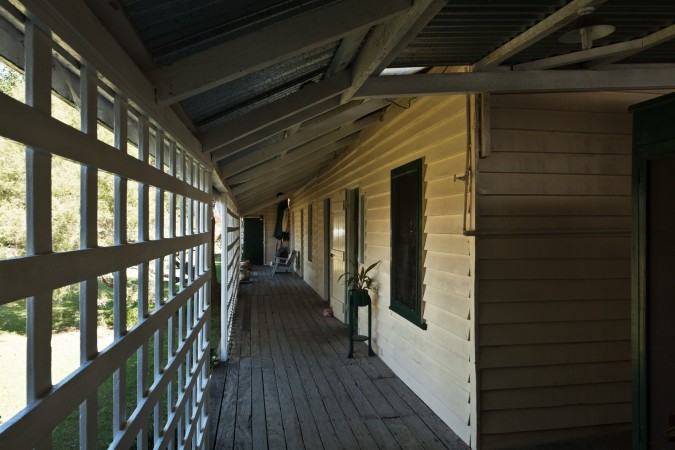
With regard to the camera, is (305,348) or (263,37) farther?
(305,348)

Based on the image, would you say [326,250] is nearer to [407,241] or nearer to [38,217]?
[407,241]

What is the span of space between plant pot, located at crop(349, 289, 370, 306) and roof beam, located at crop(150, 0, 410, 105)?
4024 mm

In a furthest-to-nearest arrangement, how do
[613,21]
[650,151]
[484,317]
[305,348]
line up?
[305,348]
[484,317]
[613,21]
[650,151]

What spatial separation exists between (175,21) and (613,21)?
2.04 m

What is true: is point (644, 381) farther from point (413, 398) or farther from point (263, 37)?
point (413, 398)

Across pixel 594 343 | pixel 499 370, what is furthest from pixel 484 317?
pixel 594 343

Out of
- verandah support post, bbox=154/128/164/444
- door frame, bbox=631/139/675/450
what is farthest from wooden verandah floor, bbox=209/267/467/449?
verandah support post, bbox=154/128/164/444

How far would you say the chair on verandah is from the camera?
14633mm

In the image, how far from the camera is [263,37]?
5.20ft

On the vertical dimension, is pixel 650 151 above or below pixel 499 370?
above

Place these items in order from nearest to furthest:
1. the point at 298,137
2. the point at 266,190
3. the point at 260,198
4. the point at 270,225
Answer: the point at 298,137 < the point at 266,190 < the point at 260,198 < the point at 270,225

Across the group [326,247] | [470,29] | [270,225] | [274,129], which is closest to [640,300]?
[470,29]

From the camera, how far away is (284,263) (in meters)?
15.6

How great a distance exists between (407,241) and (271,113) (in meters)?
2.19
